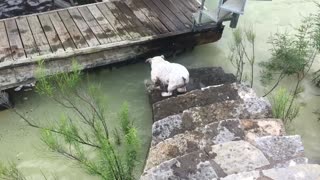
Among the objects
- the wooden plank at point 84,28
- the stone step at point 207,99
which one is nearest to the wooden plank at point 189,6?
the wooden plank at point 84,28

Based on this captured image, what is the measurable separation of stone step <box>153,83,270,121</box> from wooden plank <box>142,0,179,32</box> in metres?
1.34

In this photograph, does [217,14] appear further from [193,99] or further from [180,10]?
[193,99]

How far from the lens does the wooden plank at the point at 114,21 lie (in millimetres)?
5512

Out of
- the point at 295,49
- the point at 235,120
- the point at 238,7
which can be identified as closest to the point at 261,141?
the point at 235,120

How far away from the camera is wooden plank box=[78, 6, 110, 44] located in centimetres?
542

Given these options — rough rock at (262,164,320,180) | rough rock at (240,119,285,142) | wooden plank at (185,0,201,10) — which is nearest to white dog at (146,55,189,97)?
rough rock at (240,119,285,142)

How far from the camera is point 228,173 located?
3406 mm

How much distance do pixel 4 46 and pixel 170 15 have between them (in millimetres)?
2490

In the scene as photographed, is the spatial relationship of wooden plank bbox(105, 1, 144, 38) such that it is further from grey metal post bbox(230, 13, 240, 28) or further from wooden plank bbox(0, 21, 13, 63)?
wooden plank bbox(0, 21, 13, 63)

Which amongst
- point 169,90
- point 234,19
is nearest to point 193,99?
point 169,90

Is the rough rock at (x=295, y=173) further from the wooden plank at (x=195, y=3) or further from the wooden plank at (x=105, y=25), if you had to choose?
the wooden plank at (x=195, y=3)

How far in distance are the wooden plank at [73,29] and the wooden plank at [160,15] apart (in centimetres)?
125

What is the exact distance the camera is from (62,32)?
5512 mm

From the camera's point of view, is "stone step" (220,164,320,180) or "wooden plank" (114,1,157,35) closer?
"stone step" (220,164,320,180)
